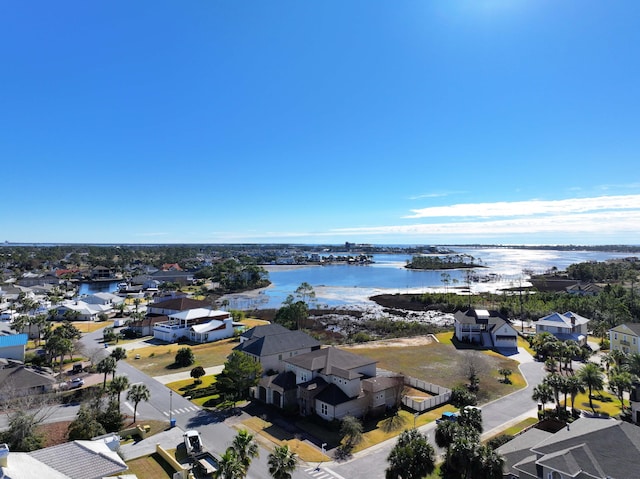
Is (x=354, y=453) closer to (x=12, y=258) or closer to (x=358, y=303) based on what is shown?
(x=358, y=303)

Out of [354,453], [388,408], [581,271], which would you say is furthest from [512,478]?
[581,271]

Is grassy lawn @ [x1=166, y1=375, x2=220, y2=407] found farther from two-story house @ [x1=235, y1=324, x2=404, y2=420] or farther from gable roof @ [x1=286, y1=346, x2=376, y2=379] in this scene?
gable roof @ [x1=286, y1=346, x2=376, y2=379]

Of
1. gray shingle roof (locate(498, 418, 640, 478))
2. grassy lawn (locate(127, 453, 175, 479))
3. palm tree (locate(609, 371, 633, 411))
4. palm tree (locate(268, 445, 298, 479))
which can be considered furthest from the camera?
palm tree (locate(609, 371, 633, 411))

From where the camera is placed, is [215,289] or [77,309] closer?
[77,309]

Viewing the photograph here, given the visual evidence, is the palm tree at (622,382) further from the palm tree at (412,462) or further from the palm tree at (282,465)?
the palm tree at (282,465)

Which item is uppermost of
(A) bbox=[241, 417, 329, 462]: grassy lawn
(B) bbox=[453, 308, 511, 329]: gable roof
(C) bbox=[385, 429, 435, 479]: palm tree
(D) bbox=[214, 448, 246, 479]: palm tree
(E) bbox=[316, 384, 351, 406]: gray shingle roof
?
(D) bbox=[214, 448, 246, 479]: palm tree

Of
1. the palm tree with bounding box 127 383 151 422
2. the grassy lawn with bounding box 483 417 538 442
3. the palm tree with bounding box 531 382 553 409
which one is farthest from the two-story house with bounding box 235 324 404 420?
the palm tree with bounding box 531 382 553 409

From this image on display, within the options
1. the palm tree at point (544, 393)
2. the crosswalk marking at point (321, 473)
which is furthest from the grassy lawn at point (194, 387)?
the palm tree at point (544, 393)
